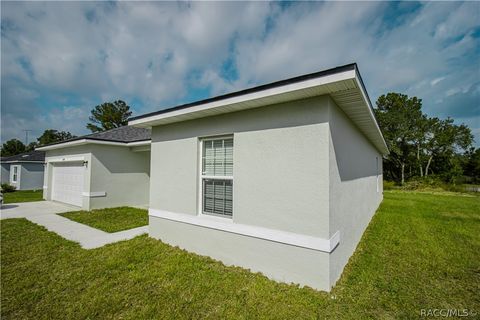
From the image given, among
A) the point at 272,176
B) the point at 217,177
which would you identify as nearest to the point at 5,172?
the point at 217,177

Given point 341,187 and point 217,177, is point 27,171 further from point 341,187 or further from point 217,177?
point 341,187

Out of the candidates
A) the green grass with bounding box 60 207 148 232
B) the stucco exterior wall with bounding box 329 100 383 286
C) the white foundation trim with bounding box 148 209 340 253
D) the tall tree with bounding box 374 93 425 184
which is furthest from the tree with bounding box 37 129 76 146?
the tall tree with bounding box 374 93 425 184

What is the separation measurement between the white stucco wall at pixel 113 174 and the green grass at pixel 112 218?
2.24ft

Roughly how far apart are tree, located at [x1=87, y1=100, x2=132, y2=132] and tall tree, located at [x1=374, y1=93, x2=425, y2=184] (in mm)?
39217

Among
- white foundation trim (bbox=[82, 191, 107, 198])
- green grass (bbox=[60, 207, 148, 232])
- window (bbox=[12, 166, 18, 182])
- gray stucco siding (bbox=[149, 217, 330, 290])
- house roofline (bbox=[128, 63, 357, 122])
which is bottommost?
green grass (bbox=[60, 207, 148, 232])

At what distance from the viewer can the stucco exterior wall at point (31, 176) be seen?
1902cm

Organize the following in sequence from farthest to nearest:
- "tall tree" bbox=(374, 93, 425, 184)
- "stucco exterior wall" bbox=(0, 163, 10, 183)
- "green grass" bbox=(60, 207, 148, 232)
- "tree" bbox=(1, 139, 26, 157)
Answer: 1. "tree" bbox=(1, 139, 26, 157)
2. "tall tree" bbox=(374, 93, 425, 184)
3. "stucco exterior wall" bbox=(0, 163, 10, 183)
4. "green grass" bbox=(60, 207, 148, 232)

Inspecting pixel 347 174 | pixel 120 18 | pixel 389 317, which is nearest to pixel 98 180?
pixel 120 18

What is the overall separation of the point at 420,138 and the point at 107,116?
154ft

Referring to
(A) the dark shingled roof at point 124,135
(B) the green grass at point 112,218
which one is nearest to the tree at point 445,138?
(A) the dark shingled roof at point 124,135

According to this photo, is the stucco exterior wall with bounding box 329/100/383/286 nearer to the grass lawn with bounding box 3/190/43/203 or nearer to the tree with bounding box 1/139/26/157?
the grass lawn with bounding box 3/190/43/203

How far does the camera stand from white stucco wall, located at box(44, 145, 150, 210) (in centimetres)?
940

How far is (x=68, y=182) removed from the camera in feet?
36.1

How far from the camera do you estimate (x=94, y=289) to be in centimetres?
331
